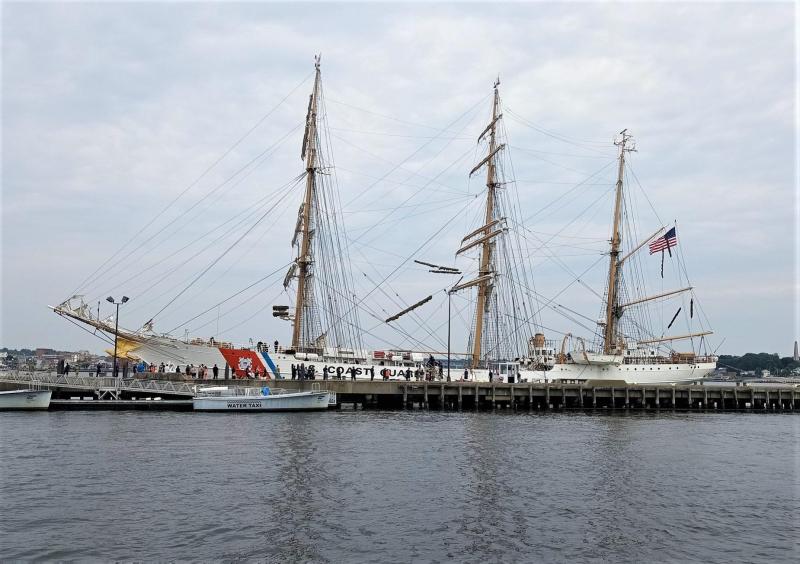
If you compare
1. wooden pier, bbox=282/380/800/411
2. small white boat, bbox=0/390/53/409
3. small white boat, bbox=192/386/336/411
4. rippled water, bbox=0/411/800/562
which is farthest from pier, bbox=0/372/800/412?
rippled water, bbox=0/411/800/562

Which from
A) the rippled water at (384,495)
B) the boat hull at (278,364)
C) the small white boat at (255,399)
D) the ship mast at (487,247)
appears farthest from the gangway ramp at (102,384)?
the ship mast at (487,247)

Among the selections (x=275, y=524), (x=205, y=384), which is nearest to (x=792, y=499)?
(x=275, y=524)

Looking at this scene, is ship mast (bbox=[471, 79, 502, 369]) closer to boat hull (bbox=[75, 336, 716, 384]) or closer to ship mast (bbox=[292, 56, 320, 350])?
boat hull (bbox=[75, 336, 716, 384])

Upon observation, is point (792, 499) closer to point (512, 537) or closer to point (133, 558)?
point (512, 537)

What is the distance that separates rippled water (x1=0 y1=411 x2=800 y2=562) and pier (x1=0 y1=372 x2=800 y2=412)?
28.1 feet

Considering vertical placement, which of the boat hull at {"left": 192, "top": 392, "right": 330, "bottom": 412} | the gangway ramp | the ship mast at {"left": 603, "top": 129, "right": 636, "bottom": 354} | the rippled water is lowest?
the rippled water

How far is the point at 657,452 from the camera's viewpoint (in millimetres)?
28484

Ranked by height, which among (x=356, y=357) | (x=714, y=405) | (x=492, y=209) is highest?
(x=492, y=209)

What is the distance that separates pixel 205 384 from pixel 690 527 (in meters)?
36.1

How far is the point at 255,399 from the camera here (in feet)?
135

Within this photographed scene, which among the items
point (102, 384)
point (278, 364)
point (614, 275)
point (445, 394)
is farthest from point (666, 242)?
point (102, 384)

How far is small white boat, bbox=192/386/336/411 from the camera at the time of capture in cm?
4072

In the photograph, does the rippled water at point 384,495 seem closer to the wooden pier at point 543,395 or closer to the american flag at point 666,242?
the wooden pier at point 543,395

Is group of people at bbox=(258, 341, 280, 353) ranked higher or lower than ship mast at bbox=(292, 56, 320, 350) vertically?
lower
